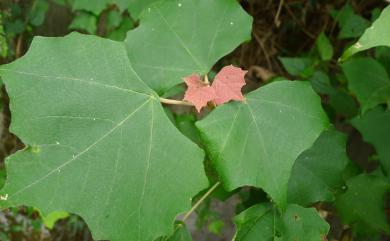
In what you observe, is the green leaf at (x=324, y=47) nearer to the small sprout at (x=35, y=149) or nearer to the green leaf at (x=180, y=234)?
the green leaf at (x=180, y=234)

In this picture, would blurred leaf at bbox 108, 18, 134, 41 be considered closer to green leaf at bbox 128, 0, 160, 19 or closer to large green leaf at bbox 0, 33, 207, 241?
green leaf at bbox 128, 0, 160, 19

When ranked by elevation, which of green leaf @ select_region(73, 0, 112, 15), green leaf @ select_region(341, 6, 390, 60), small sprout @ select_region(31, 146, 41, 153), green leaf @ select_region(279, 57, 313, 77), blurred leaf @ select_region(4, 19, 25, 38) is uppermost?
green leaf @ select_region(73, 0, 112, 15)

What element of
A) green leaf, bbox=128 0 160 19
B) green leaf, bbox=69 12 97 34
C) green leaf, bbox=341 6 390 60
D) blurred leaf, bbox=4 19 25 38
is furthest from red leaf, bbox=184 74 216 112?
blurred leaf, bbox=4 19 25 38

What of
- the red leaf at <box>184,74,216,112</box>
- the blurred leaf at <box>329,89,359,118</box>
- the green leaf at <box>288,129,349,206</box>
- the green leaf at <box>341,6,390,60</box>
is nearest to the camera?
the green leaf at <box>341,6,390,60</box>

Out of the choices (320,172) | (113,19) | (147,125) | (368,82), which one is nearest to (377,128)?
(368,82)

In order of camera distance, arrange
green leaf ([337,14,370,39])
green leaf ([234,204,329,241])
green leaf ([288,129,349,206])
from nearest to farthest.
A: 1. green leaf ([234,204,329,241])
2. green leaf ([288,129,349,206])
3. green leaf ([337,14,370,39])

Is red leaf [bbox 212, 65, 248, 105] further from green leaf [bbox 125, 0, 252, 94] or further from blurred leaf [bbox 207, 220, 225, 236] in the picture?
blurred leaf [bbox 207, 220, 225, 236]

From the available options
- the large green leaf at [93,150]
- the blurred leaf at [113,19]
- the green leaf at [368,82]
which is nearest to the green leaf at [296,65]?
the green leaf at [368,82]

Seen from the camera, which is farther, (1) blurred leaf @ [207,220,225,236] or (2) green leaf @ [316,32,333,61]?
(1) blurred leaf @ [207,220,225,236]

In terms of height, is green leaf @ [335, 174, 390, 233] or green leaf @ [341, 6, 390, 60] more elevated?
green leaf @ [341, 6, 390, 60]
